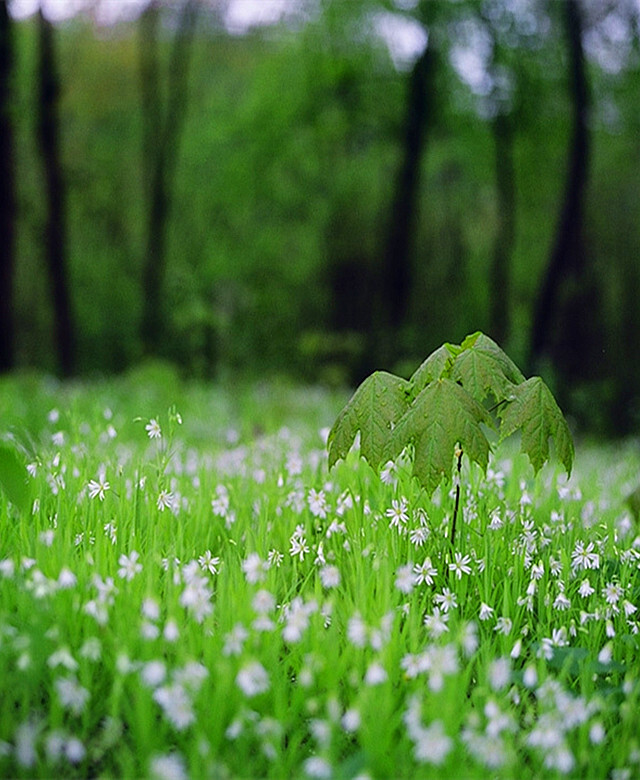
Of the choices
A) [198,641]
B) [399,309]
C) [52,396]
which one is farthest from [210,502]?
[399,309]

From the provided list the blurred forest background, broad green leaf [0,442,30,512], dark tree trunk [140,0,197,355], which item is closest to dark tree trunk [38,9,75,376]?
the blurred forest background

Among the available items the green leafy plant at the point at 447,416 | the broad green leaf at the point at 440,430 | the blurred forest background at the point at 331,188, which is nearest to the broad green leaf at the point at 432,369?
the green leafy plant at the point at 447,416

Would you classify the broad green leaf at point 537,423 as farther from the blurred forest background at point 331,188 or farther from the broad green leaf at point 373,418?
the blurred forest background at point 331,188

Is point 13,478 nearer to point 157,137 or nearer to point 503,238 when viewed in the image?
point 503,238

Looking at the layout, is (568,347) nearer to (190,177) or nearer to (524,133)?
(524,133)

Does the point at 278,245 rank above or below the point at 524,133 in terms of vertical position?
below

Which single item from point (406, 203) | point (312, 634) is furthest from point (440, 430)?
point (406, 203)
